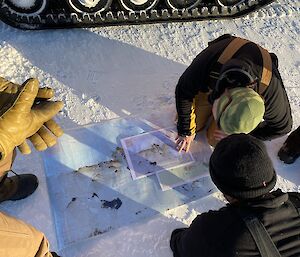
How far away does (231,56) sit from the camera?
7.78 ft

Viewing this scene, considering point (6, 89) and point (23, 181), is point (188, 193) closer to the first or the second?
point (23, 181)

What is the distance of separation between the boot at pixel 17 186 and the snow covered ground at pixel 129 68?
54 millimetres

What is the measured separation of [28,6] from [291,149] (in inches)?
80.7

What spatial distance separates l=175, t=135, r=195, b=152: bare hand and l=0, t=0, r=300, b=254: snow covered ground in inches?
12.8

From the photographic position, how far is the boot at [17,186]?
2.70m

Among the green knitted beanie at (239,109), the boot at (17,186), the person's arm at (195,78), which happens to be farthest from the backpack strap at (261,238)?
the boot at (17,186)

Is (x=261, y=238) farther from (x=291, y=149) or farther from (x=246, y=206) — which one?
(x=291, y=149)

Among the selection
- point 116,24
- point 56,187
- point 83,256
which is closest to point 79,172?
point 56,187

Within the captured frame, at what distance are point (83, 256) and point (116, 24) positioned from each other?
1.73 meters

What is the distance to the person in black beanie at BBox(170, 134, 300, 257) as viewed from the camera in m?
1.82

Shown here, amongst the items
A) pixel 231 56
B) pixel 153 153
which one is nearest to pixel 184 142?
pixel 153 153

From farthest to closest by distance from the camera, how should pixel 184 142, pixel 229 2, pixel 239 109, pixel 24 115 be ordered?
1. pixel 229 2
2. pixel 184 142
3. pixel 239 109
4. pixel 24 115
